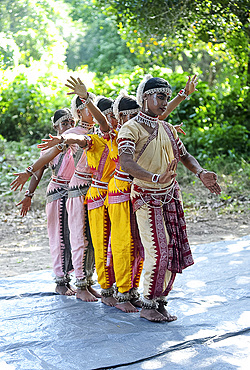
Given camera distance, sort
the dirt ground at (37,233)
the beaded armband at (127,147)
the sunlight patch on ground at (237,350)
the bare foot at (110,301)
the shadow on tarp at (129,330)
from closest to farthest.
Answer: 1. the sunlight patch on ground at (237,350)
2. the shadow on tarp at (129,330)
3. the beaded armband at (127,147)
4. the bare foot at (110,301)
5. the dirt ground at (37,233)

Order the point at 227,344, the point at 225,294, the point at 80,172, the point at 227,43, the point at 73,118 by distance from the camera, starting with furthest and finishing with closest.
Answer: the point at 227,43, the point at 73,118, the point at 80,172, the point at 225,294, the point at 227,344

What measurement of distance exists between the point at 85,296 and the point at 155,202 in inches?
46.0

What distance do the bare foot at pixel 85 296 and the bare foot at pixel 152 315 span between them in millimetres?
677

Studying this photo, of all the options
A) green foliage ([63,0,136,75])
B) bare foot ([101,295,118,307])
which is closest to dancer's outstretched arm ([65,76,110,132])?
bare foot ([101,295,118,307])

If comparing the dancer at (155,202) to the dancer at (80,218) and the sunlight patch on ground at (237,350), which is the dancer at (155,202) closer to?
the sunlight patch on ground at (237,350)

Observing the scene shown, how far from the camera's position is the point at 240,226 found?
7.07 metres

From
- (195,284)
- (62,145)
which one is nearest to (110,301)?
(195,284)

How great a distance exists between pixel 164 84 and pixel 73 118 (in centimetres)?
127

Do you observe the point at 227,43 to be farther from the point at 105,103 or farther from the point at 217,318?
the point at 217,318

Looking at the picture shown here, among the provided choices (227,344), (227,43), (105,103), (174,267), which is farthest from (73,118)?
(227,43)

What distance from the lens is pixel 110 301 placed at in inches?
158

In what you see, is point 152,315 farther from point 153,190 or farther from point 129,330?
point 153,190

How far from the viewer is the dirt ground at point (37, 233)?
19.3ft

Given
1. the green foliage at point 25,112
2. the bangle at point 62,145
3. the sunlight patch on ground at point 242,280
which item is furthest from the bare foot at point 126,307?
the green foliage at point 25,112
